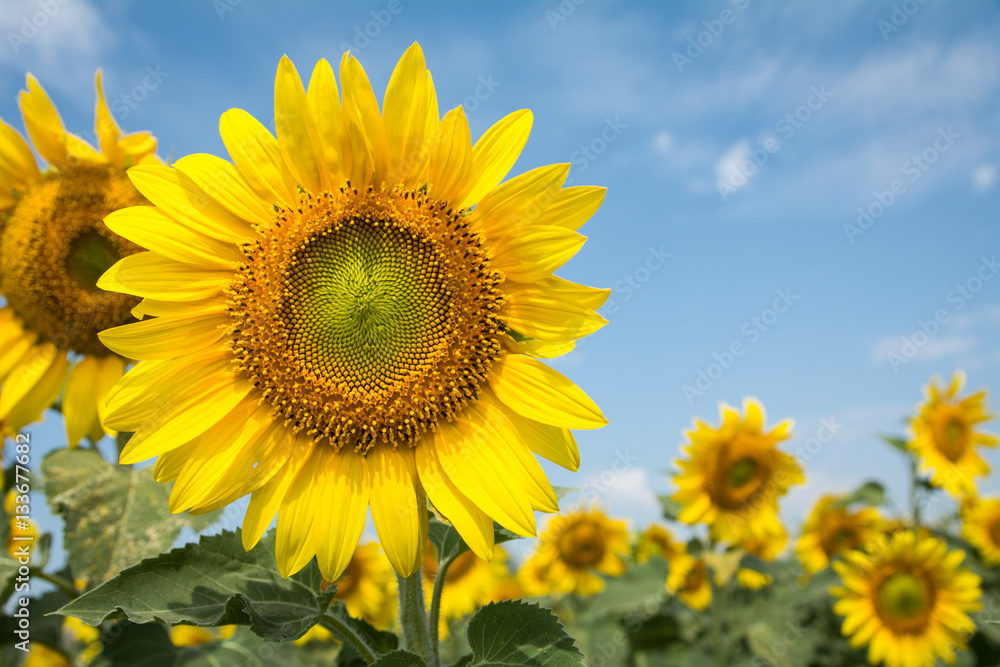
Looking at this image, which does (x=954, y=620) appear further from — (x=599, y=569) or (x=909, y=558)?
(x=599, y=569)

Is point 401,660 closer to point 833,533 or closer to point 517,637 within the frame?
point 517,637

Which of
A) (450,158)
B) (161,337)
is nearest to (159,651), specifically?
(161,337)

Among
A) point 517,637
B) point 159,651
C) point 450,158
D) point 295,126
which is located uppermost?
point 450,158

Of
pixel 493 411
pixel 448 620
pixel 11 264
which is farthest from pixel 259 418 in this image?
pixel 448 620

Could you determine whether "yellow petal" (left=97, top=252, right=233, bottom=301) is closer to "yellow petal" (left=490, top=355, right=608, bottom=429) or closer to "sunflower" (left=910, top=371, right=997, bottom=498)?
"yellow petal" (left=490, top=355, right=608, bottom=429)

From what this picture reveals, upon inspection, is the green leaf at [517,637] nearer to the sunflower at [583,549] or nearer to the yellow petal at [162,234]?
the yellow petal at [162,234]

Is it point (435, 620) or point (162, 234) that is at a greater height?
point (162, 234)
